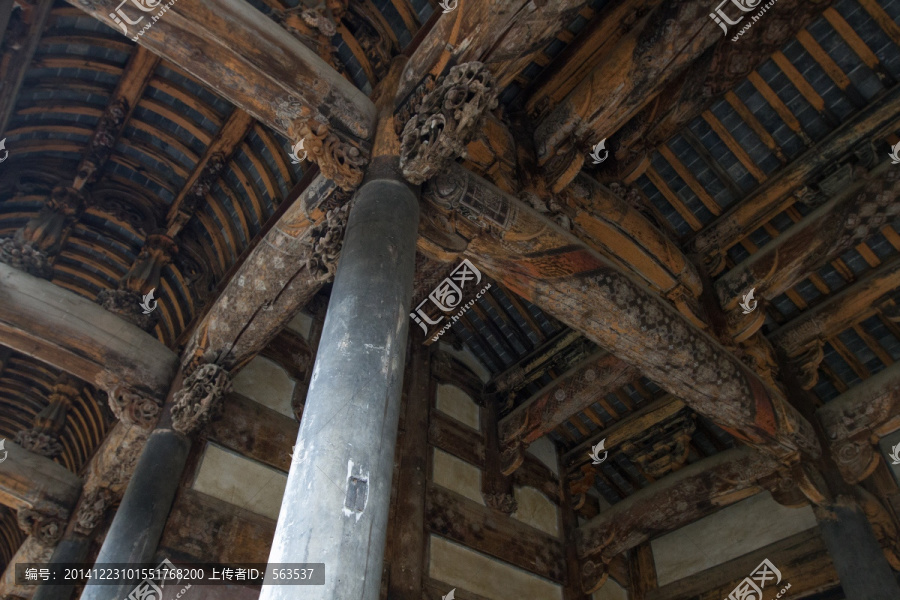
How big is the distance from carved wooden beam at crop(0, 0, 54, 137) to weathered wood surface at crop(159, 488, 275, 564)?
3.27m

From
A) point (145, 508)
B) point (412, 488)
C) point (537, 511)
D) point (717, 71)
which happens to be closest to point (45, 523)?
point (145, 508)

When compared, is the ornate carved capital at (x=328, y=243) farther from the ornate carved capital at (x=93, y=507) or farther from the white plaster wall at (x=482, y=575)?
the ornate carved capital at (x=93, y=507)

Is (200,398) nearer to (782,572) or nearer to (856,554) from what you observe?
(856,554)

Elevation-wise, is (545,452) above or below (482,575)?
above

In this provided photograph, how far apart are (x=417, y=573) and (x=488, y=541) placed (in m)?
1.30

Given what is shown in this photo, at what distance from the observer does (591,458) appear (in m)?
7.95

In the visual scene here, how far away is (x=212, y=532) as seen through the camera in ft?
16.4

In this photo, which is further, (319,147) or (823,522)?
(823,522)

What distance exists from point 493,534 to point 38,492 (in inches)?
204

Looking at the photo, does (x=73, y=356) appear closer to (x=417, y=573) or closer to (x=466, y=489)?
(x=417, y=573)

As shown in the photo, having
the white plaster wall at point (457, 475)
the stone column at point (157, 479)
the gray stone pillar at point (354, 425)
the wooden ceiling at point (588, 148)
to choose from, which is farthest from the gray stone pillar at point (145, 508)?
the gray stone pillar at point (354, 425)

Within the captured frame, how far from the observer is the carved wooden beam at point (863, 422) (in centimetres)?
581

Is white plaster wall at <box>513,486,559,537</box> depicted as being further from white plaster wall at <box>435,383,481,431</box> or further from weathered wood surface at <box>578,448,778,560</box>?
white plaster wall at <box>435,383,481,431</box>

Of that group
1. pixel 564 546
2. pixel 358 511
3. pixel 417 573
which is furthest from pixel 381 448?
pixel 564 546
